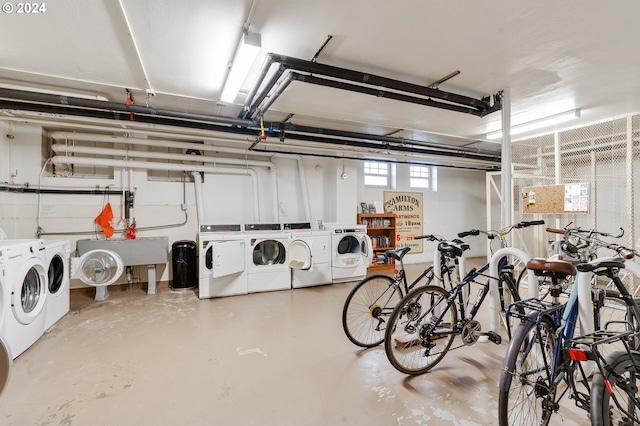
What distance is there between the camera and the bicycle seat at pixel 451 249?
2.40m

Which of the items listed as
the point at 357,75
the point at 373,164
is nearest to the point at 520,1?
the point at 357,75

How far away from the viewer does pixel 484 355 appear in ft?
8.49

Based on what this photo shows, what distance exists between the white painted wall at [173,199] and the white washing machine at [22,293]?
177 cm

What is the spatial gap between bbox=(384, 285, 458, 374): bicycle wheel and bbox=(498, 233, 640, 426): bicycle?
1.91 feet

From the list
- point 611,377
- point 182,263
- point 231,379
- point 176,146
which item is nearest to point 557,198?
point 611,377

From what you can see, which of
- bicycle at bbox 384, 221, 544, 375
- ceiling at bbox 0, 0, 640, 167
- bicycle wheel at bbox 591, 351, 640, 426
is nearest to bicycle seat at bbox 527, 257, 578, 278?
bicycle wheel at bbox 591, 351, 640, 426

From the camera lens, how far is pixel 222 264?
4176 millimetres

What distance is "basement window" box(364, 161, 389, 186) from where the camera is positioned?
693cm

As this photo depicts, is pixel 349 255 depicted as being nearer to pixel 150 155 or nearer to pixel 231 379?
pixel 231 379

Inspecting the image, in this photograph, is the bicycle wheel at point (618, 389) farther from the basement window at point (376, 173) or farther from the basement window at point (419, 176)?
the basement window at point (419, 176)

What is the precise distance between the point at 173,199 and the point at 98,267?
157 cm

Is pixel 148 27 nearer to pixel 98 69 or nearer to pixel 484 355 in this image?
pixel 98 69

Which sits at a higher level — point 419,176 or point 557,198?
point 419,176

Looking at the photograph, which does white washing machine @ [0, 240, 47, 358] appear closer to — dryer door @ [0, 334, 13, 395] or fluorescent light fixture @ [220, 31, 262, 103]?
dryer door @ [0, 334, 13, 395]
